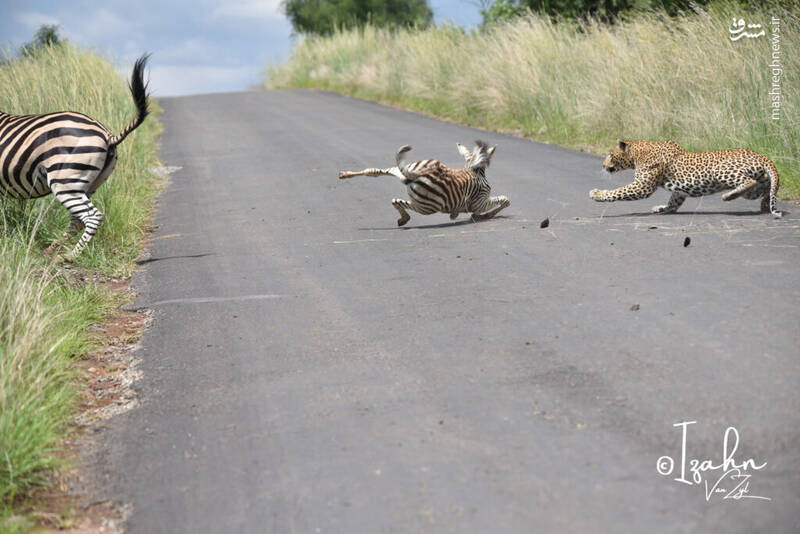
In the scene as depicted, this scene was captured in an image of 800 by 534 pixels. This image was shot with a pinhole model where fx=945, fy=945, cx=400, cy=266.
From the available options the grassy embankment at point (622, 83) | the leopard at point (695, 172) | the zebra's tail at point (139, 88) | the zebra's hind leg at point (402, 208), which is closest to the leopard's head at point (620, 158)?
the leopard at point (695, 172)

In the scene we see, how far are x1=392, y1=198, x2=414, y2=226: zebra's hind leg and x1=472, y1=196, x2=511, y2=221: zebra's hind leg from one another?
74cm

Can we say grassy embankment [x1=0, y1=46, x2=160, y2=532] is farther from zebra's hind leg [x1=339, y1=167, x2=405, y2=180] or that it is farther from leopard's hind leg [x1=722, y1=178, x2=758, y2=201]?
leopard's hind leg [x1=722, y1=178, x2=758, y2=201]

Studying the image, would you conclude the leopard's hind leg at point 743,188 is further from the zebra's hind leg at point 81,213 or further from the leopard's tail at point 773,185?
the zebra's hind leg at point 81,213

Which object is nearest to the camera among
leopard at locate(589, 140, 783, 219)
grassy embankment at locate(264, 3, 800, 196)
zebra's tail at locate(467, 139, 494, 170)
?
leopard at locate(589, 140, 783, 219)

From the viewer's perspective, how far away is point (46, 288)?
711 cm

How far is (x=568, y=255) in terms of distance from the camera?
7.91 metres

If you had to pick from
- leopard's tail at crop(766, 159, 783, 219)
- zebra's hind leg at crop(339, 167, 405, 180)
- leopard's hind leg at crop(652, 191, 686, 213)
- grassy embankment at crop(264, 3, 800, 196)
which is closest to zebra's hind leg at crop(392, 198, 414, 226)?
zebra's hind leg at crop(339, 167, 405, 180)

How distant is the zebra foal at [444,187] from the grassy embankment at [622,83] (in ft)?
11.3

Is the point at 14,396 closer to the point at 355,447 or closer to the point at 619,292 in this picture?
the point at 355,447

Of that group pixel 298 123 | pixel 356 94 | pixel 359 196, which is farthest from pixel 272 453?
pixel 356 94

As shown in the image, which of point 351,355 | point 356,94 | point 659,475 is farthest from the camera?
point 356,94

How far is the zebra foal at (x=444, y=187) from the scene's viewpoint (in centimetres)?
922

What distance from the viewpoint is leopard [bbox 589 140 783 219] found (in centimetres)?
898

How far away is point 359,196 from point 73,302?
5672mm
